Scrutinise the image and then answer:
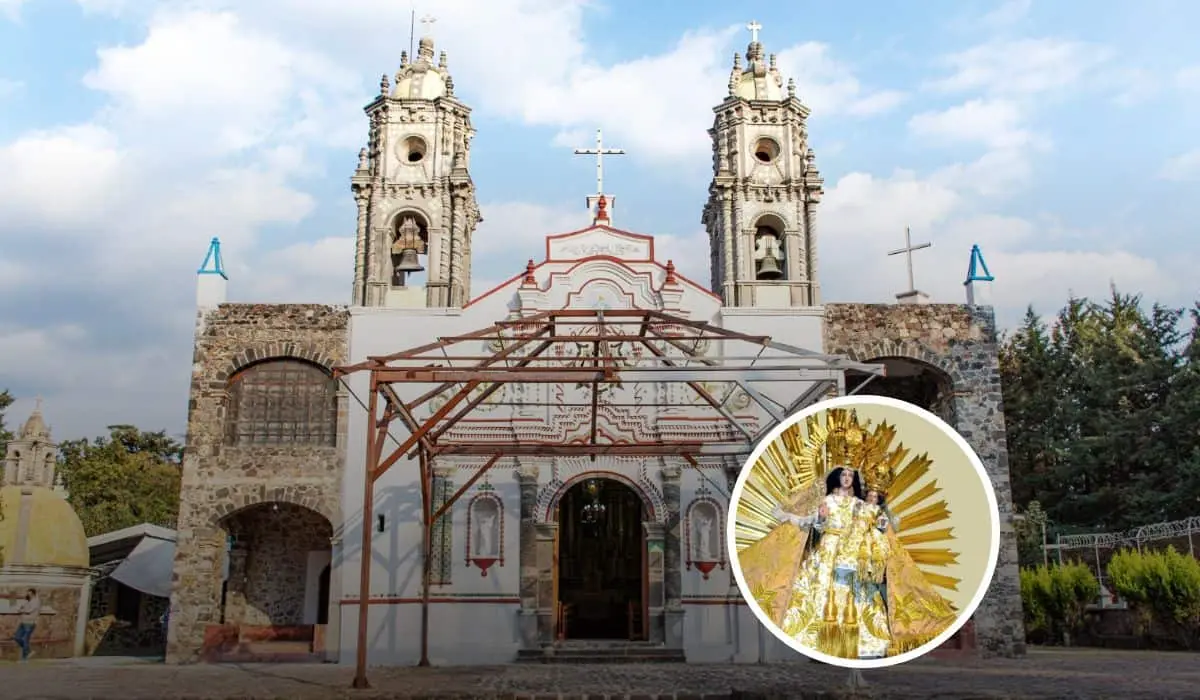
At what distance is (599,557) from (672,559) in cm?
422

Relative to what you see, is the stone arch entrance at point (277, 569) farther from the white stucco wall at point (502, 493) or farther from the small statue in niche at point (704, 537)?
the small statue in niche at point (704, 537)

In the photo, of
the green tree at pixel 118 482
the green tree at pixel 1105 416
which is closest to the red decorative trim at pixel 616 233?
the green tree at pixel 1105 416

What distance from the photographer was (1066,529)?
28.4 meters

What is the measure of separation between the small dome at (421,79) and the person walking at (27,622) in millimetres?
11533

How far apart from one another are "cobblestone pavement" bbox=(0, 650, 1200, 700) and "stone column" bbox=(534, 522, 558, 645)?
112 centimetres

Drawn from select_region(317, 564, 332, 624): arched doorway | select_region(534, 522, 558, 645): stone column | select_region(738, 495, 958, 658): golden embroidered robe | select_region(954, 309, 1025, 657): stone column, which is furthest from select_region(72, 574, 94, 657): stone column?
select_region(954, 309, 1025, 657): stone column

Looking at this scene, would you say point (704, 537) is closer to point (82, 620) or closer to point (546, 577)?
point (546, 577)

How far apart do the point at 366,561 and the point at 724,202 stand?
10198 mm

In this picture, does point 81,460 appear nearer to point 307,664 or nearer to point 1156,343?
point 307,664

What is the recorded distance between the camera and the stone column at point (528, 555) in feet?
54.9

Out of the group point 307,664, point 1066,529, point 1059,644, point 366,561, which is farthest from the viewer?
point 1066,529

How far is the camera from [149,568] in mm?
23531

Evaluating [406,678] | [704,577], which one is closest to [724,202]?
[704,577]

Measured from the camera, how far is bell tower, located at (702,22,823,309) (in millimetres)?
18672
